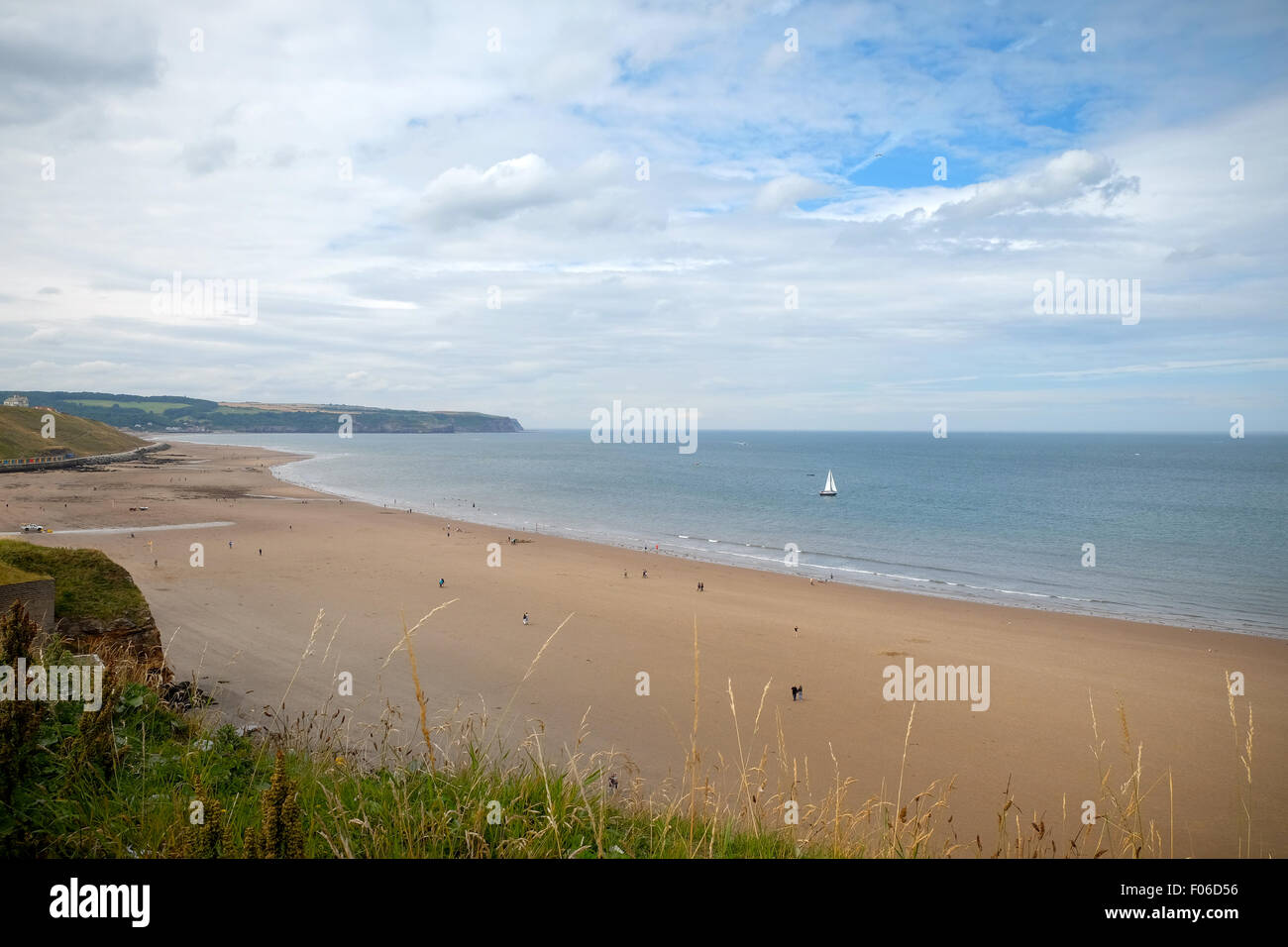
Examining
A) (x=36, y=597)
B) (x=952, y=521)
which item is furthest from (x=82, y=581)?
(x=952, y=521)

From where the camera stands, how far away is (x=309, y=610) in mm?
22578

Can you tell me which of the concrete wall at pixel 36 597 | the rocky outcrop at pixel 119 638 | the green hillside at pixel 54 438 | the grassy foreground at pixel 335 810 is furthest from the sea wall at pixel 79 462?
the grassy foreground at pixel 335 810

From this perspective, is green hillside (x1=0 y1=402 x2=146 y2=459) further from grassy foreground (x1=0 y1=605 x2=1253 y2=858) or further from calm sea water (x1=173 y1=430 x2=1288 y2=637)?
grassy foreground (x1=0 y1=605 x2=1253 y2=858)

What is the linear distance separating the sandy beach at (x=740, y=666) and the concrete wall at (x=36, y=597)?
265 cm

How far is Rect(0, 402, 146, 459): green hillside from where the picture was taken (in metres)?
85.9

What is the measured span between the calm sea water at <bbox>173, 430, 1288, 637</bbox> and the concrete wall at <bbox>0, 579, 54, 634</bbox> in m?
29.6

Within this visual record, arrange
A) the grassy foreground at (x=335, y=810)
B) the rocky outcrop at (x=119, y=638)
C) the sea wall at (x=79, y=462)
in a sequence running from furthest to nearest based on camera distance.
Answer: the sea wall at (x=79, y=462), the rocky outcrop at (x=119, y=638), the grassy foreground at (x=335, y=810)

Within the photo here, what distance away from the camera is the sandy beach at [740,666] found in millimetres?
12719

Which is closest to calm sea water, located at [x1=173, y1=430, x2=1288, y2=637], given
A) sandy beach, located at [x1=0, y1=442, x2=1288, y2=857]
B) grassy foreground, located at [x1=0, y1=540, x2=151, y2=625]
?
sandy beach, located at [x1=0, y1=442, x2=1288, y2=857]

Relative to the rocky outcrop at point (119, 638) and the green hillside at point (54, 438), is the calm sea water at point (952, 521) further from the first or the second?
the green hillside at point (54, 438)
